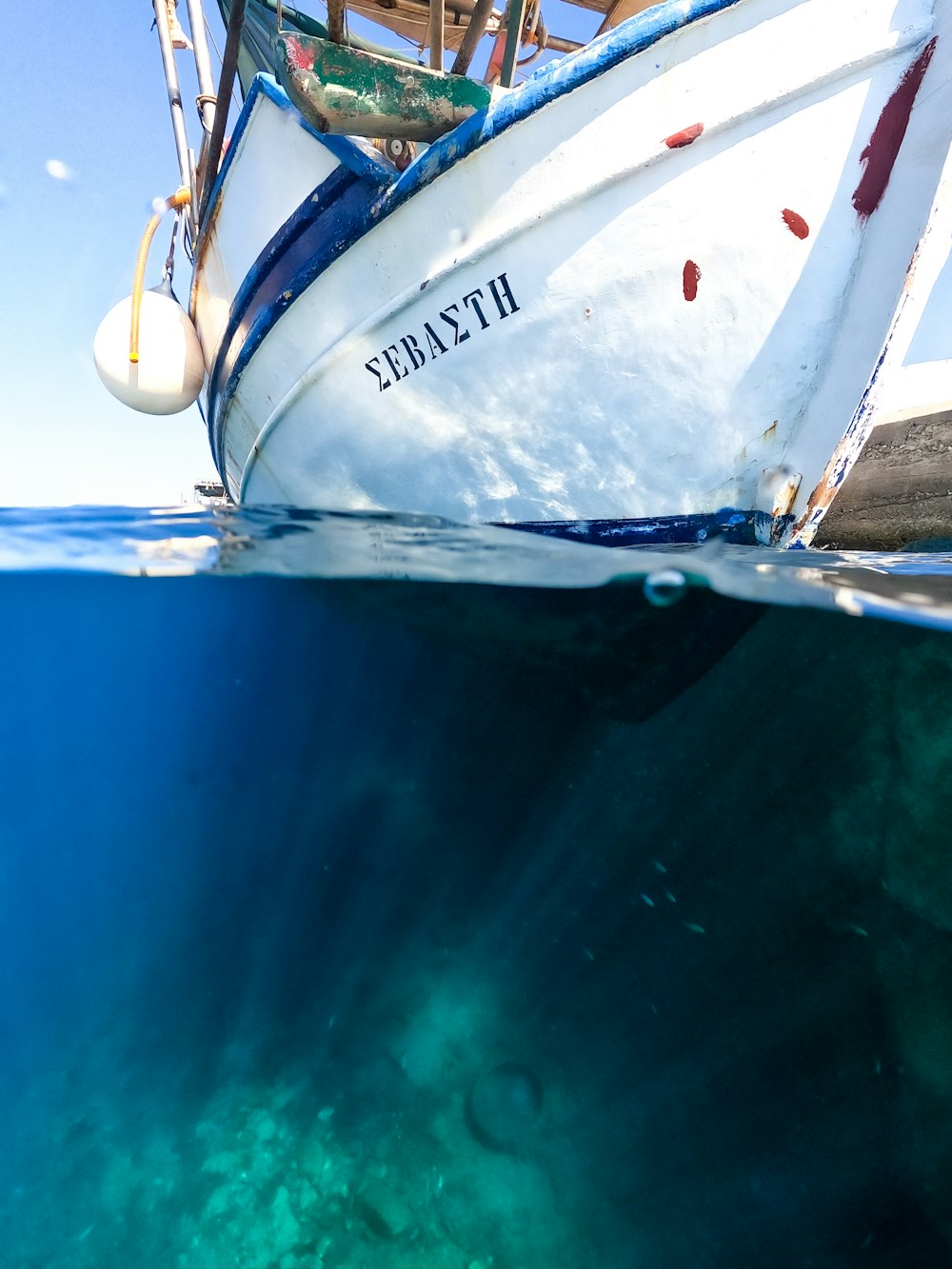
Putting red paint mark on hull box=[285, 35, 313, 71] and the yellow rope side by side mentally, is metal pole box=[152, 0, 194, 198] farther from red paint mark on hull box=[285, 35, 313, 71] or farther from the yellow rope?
red paint mark on hull box=[285, 35, 313, 71]

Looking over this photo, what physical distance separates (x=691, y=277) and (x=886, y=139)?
3.41 ft

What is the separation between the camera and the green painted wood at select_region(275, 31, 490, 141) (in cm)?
288

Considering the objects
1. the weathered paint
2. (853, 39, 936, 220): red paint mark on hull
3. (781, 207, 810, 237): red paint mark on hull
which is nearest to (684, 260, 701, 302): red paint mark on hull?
the weathered paint

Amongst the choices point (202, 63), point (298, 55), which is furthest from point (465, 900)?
point (202, 63)

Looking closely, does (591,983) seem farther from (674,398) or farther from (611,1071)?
(674,398)

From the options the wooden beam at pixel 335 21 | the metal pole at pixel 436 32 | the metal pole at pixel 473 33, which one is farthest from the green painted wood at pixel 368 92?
the metal pole at pixel 436 32

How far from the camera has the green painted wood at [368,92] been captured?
288 cm

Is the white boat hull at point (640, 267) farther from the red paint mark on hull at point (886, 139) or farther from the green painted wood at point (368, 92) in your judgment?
the green painted wood at point (368, 92)

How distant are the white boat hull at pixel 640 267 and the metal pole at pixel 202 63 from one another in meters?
2.08

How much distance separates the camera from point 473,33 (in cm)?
354

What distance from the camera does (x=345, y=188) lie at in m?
3.88

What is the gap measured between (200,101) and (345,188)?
3.32m

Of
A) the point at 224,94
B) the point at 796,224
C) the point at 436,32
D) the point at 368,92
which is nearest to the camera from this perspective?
the point at 368,92

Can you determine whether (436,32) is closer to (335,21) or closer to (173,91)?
(335,21)
